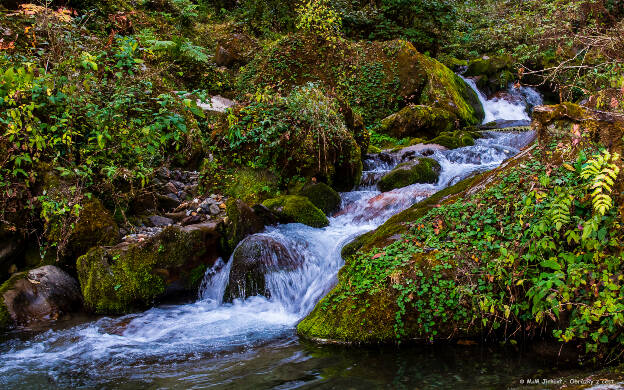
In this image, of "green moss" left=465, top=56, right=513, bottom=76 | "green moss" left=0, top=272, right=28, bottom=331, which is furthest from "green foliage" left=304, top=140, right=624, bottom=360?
"green moss" left=465, top=56, right=513, bottom=76

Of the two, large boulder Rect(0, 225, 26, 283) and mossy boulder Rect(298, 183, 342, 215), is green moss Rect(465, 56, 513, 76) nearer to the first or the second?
mossy boulder Rect(298, 183, 342, 215)

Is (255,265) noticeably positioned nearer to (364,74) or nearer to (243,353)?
(243,353)

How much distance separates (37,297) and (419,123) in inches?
457

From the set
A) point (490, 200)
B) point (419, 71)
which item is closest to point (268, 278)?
point (490, 200)

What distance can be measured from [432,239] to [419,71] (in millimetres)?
11867

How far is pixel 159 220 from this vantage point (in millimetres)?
7566

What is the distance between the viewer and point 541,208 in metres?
4.04

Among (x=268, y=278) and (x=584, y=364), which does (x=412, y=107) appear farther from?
(x=584, y=364)

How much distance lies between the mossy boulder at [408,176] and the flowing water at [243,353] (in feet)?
8.56

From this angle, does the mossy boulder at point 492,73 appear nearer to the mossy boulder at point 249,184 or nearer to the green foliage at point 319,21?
the green foliage at point 319,21

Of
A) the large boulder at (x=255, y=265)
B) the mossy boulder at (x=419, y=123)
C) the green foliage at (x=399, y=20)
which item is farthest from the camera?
the green foliage at (x=399, y=20)

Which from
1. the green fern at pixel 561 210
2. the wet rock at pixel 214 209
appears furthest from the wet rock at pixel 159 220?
the green fern at pixel 561 210

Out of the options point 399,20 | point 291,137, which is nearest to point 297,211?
point 291,137

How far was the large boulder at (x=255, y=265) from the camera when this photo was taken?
20.2ft
